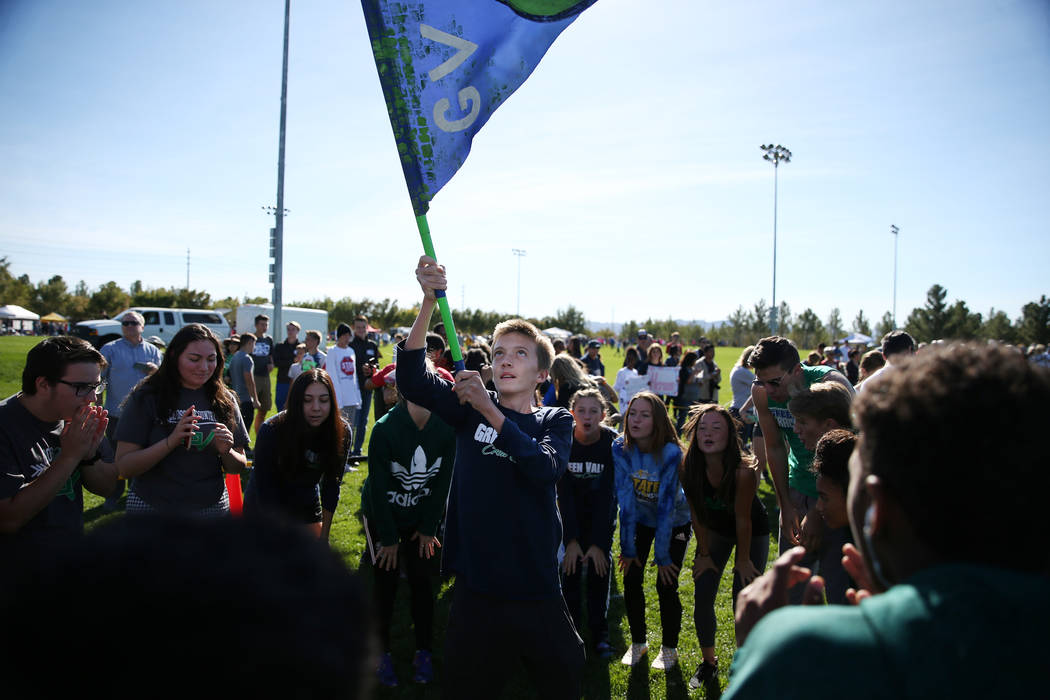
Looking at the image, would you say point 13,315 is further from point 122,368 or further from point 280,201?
point 122,368

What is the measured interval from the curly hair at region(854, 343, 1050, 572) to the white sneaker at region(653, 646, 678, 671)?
402 centimetres

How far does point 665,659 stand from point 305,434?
313 cm

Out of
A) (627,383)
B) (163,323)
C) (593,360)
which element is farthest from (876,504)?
(163,323)

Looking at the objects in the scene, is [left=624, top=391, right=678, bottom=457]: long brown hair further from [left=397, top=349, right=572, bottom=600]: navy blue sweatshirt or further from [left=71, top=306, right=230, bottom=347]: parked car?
[left=71, top=306, right=230, bottom=347]: parked car

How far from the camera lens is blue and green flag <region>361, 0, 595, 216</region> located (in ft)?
9.08

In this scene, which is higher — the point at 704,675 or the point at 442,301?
the point at 442,301

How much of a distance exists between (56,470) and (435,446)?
2.24 m

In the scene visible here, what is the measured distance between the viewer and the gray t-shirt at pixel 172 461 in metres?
3.46

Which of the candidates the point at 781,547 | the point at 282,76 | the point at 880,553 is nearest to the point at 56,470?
the point at 880,553

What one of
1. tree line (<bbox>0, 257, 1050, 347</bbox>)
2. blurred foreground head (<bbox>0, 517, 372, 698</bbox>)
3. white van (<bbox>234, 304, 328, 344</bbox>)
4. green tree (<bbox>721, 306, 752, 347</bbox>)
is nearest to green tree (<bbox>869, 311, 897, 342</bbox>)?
tree line (<bbox>0, 257, 1050, 347</bbox>)

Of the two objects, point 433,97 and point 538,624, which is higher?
point 433,97

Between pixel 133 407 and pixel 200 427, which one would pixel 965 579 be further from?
pixel 133 407

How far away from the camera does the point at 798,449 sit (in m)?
4.59

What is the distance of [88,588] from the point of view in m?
0.65
